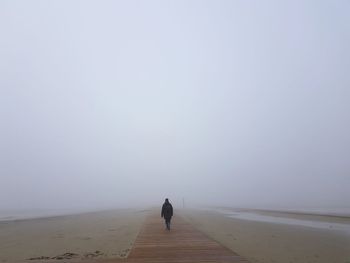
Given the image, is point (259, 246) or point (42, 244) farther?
point (42, 244)

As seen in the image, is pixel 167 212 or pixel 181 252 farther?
pixel 167 212

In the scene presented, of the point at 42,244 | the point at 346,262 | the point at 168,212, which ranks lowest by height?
the point at 346,262

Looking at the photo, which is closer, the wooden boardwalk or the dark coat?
the wooden boardwalk

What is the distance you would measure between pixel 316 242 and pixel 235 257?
8.89 metres

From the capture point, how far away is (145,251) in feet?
49.1

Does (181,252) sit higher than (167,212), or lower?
lower

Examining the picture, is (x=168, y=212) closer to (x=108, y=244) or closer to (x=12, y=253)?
(x=108, y=244)

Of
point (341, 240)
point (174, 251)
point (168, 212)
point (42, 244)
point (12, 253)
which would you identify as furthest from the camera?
point (168, 212)

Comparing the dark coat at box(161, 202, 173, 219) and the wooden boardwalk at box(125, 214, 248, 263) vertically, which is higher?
the dark coat at box(161, 202, 173, 219)

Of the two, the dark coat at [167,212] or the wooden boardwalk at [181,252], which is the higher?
the dark coat at [167,212]

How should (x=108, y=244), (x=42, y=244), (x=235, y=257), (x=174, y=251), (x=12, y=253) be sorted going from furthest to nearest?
1. (x=42, y=244)
2. (x=108, y=244)
3. (x=12, y=253)
4. (x=174, y=251)
5. (x=235, y=257)

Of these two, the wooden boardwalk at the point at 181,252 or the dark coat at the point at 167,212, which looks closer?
the wooden boardwalk at the point at 181,252

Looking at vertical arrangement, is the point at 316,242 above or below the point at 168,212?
below

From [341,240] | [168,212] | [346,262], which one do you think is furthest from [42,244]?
[341,240]
